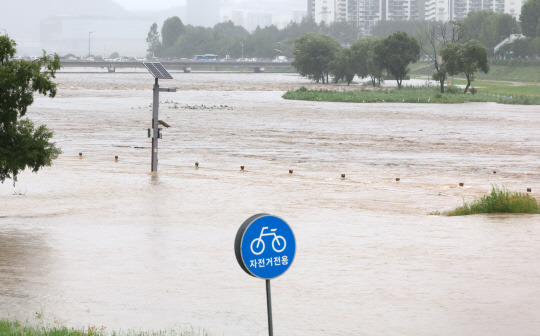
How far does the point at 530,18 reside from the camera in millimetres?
173375

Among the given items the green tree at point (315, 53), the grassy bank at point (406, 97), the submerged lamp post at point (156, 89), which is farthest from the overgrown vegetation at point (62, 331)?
the green tree at point (315, 53)

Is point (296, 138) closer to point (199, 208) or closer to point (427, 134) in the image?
point (427, 134)

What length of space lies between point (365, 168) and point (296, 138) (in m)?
14.5

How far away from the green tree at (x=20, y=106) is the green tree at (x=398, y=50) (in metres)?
92.7

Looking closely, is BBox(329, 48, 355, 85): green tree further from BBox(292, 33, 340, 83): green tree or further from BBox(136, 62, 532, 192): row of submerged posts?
BBox(136, 62, 532, 192): row of submerged posts

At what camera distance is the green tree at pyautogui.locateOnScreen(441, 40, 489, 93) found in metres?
100

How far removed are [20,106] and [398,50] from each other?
93694mm

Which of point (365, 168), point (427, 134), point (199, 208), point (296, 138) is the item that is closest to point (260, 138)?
point (296, 138)

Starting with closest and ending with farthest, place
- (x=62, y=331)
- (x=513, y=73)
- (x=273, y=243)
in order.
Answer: (x=273, y=243) < (x=62, y=331) < (x=513, y=73)

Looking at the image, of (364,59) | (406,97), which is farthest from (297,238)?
(364,59)

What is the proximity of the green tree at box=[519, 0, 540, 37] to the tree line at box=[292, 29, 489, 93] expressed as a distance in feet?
158

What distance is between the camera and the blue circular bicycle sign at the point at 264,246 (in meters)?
7.69

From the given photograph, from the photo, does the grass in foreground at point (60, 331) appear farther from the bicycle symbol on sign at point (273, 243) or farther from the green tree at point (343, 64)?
the green tree at point (343, 64)

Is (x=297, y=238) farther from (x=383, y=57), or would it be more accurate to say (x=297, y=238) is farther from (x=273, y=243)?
(x=383, y=57)
